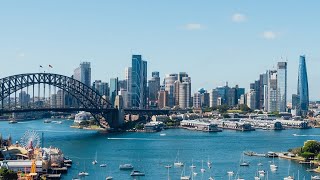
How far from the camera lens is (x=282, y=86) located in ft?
307

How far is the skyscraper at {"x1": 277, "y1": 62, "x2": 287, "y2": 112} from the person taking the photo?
9056 cm

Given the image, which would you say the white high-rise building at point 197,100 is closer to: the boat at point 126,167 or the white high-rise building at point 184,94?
the white high-rise building at point 184,94

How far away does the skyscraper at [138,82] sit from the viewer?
315 feet

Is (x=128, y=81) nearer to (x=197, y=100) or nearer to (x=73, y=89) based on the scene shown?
(x=197, y=100)

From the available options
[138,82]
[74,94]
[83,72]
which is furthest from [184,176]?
[83,72]

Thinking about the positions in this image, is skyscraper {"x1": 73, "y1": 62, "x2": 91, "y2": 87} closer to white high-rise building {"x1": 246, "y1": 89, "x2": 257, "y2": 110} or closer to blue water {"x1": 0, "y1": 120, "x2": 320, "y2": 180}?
white high-rise building {"x1": 246, "y1": 89, "x2": 257, "y2": 110}

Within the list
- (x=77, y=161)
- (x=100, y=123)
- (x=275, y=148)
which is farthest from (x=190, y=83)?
(x=77, y=161)

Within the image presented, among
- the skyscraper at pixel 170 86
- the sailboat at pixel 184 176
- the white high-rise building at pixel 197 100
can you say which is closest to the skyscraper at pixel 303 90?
the white high-rise building at pixel 197 100

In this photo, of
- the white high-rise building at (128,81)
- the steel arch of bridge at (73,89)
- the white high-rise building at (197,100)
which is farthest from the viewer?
the white high-rise building at (197,100)

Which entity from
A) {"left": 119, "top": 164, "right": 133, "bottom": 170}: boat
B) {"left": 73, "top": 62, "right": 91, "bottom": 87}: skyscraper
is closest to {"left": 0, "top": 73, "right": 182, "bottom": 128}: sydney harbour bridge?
{"left": 119, "top": 164, "right": 133, "bottom": 170}: boat

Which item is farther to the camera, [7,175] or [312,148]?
[312,148]

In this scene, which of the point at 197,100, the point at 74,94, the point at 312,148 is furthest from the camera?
the point at 197,100

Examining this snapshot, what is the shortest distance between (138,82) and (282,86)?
70.4ft

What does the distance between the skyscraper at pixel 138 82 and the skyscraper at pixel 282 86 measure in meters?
19.6
